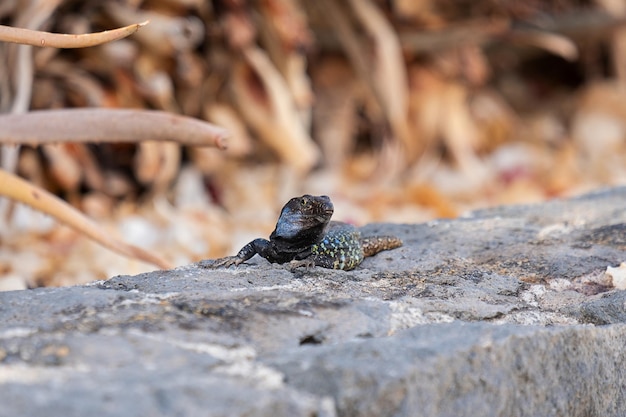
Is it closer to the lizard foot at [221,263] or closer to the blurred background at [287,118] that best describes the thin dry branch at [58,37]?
the lizard foot at [221,263]

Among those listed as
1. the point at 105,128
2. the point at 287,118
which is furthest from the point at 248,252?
the point at 287,118

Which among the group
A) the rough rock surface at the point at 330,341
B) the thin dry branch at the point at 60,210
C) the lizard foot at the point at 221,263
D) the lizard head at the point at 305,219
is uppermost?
the lizard head at the point at 305,219

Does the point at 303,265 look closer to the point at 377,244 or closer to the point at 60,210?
the point at 377,244

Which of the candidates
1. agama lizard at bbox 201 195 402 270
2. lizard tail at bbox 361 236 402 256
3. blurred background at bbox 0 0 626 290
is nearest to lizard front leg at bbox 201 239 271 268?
agama lizard at bbox 201 195 402 270

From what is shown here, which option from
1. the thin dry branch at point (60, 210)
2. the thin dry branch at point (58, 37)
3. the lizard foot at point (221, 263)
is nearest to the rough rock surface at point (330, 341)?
the lizard foot at point (221, 263)

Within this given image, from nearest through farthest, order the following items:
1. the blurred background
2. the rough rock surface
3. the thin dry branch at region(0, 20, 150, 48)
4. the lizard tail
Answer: the rough rock surface
the thin dry branch at region(0, 20, 150, 48)
the lizard tail
the blurred background

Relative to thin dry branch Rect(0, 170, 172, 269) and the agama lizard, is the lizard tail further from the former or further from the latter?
thin dry branch Rect(0, 170, 172, 269)
